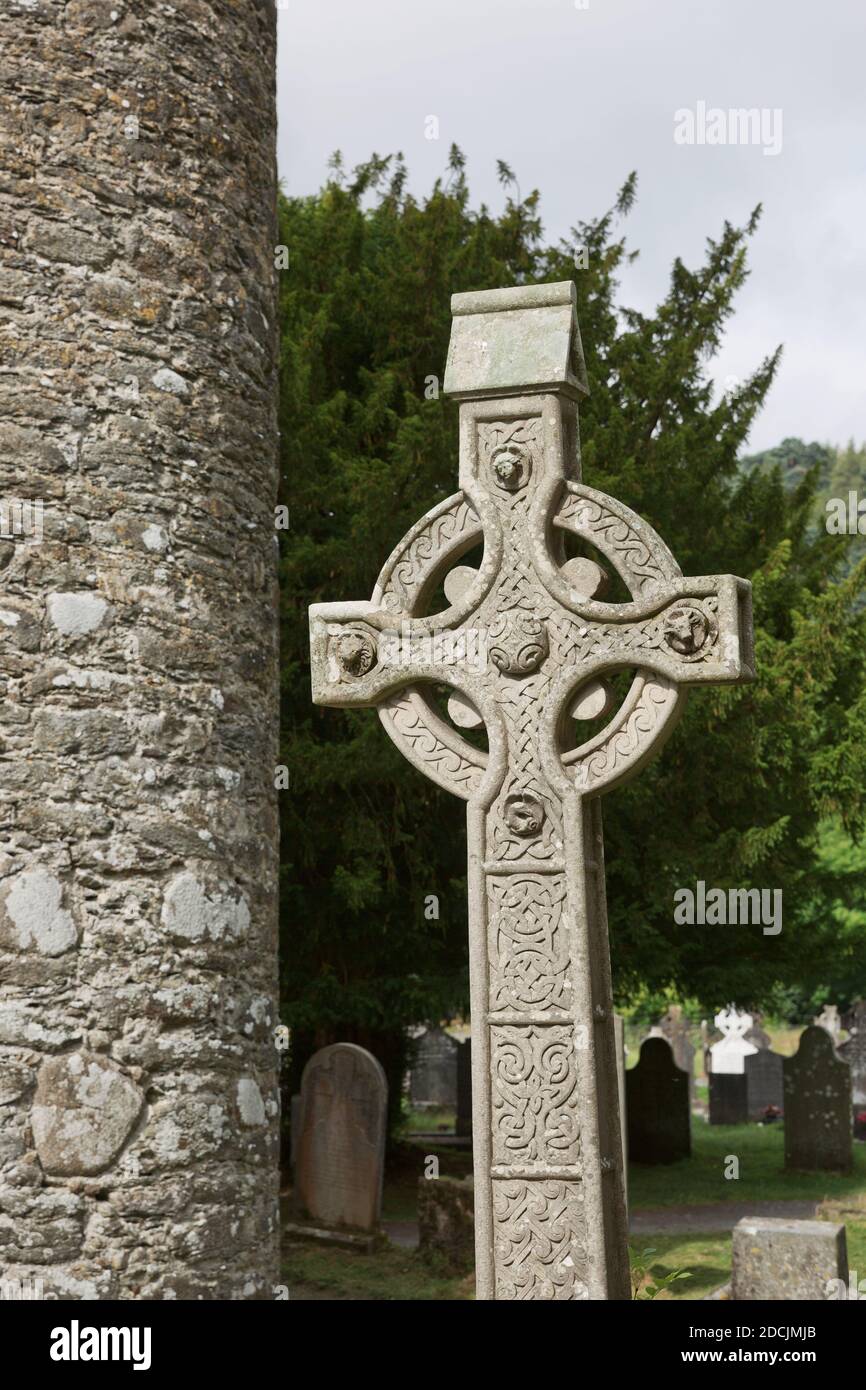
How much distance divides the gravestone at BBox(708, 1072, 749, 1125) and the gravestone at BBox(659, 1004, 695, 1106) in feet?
7.46

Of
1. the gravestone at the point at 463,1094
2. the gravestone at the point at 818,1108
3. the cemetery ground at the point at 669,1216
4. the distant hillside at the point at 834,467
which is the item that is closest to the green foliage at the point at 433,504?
the gravestone at the point at 818,1108

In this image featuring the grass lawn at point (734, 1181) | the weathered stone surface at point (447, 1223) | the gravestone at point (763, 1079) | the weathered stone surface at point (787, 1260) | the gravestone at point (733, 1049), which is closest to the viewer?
the weathered stone surface at point (787, 1260)

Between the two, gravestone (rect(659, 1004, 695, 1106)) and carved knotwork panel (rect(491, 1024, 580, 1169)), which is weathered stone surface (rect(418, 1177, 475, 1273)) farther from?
gravestone (rect(659, 1004, 695, 1106))

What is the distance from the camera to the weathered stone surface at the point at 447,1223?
35.7ft

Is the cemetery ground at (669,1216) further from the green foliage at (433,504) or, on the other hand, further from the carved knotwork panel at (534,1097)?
the carved knotwork panel at (534,1097)

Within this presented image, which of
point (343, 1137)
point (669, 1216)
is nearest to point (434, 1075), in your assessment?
point (669, 1216)

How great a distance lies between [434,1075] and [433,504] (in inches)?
522

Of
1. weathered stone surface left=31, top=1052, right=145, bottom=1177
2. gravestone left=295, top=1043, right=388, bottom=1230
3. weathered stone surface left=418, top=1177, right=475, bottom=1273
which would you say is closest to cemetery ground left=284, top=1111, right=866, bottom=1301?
weathered stone surface left=418, top=1177, right=475, bottom=1273

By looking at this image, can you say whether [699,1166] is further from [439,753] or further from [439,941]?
[439,753]

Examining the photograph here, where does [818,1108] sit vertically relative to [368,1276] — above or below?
above

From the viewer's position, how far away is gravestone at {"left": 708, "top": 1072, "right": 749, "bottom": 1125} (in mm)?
21828

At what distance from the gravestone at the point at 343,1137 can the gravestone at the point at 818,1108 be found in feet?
18.1

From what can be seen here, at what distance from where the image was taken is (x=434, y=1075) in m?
24.3

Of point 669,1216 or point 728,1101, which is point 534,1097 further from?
point 728,1101
